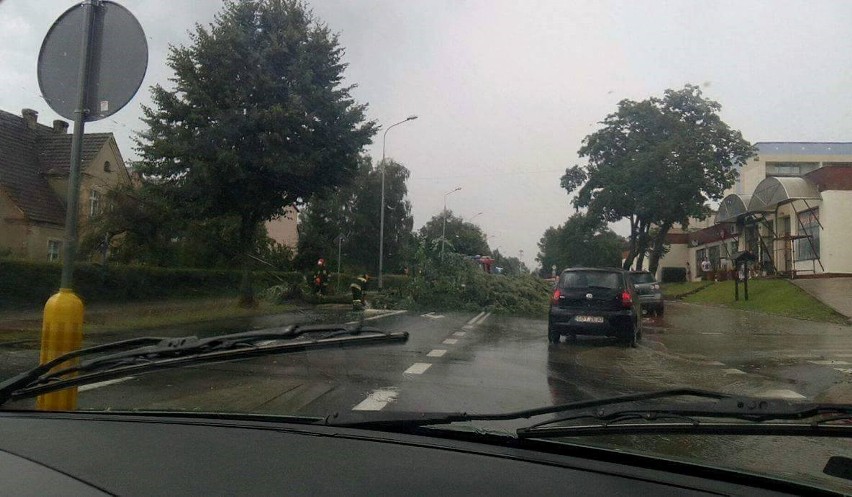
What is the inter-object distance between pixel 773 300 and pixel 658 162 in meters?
21.3

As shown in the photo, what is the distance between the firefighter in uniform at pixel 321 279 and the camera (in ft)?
63.2

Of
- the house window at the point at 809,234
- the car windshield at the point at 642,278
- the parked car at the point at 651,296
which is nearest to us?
the car windshield at the point at 642,278

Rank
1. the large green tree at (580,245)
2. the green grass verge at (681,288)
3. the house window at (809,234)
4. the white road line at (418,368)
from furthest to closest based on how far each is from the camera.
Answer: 1. the green grass verge at (681,288)
2. the house window at (809,234)
3. the large green tree at (580,245)
4. the white road line at (418,368)

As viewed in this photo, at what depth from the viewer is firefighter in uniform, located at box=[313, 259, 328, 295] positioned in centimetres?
1927

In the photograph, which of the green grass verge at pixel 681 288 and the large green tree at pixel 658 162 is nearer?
the large green tree at pixel 658 162

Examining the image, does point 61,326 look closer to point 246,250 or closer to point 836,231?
point 246,250

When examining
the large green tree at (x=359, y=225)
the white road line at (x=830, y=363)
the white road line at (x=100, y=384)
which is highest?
the large green tree at (x=359, y=225)

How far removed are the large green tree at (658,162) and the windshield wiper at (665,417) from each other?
9.30ft

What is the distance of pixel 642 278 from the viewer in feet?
52.8

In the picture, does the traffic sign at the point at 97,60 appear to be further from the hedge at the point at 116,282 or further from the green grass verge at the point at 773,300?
the green grass verge at the point at 773,300

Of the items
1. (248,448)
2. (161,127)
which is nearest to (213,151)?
(161,127)

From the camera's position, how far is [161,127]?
50.0ft

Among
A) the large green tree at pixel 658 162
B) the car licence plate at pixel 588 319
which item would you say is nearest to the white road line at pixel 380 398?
the large green tree at pixel 658 162

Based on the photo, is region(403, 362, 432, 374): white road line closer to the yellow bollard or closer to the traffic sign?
the yellow bollard
